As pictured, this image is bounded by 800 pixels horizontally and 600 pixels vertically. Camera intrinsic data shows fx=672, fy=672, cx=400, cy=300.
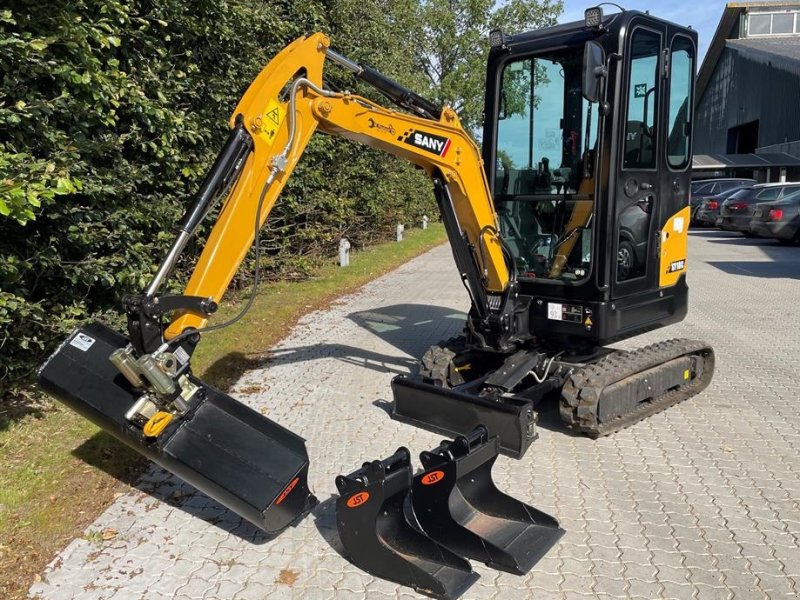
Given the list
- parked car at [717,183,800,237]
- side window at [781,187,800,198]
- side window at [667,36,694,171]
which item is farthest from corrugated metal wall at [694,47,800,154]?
side window at [667,36,694,171]

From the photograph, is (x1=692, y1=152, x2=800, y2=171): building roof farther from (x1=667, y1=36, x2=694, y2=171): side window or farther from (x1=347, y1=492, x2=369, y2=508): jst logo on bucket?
(x1=347, y1=492, x2=369, y2=508): jst logo on bucket

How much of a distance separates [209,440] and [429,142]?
2.68m

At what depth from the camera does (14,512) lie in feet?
13.5

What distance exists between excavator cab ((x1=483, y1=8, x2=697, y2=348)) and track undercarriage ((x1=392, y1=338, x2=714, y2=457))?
28 cm

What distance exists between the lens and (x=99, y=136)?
6.00 m

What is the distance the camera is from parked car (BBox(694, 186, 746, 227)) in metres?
26.9

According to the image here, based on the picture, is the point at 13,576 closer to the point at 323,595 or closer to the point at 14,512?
the point at 14,512

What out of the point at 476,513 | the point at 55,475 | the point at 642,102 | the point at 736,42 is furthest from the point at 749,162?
the point at 55,475

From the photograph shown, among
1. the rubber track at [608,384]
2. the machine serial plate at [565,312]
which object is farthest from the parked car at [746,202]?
the machine serial plate at [565,312]

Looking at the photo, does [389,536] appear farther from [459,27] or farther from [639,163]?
[459,27]

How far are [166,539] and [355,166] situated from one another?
12472 millimetres

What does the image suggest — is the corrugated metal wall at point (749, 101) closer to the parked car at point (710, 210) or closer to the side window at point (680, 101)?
the parked car at point (710, 210)

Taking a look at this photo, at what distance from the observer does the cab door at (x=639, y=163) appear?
17.1ft

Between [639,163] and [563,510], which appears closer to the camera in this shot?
[563,510]
